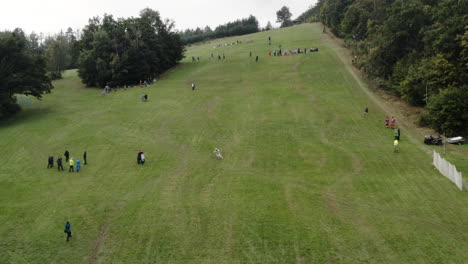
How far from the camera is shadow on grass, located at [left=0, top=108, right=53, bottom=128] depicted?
60.6 metres

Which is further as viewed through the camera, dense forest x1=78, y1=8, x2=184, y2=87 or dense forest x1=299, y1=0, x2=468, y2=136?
dense forest x1=78, y1=8, x2=184, y2=87

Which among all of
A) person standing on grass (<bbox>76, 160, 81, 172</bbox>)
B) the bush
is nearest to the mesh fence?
the bush

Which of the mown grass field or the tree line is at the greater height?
the tree line

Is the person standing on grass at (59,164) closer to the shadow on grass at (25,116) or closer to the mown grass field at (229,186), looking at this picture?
the mown grass field at (229,186)

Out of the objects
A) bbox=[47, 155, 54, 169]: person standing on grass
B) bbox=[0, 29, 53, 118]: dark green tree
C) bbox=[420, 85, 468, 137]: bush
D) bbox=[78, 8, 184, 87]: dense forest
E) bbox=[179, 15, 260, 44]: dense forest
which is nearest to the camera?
bbox=[47, 155, 54, 169]: person standing on grass

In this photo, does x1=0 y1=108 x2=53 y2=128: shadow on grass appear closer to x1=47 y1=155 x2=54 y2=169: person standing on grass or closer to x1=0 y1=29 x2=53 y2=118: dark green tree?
x1=0 y1=29 x2=53 y2=118: dark green tree

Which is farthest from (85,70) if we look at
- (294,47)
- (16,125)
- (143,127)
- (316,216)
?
(316,216)

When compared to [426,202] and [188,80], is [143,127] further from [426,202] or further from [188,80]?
[426,202]

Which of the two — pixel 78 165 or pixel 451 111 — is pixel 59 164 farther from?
pixel 451 111

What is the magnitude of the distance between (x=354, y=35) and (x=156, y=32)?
47165 millimetres

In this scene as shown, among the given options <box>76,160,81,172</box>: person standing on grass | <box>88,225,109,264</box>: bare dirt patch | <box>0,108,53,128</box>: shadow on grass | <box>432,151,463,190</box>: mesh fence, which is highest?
<box>0,108,53,128</box>: shadow on grass

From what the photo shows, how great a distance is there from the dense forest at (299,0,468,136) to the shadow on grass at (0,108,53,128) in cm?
5615

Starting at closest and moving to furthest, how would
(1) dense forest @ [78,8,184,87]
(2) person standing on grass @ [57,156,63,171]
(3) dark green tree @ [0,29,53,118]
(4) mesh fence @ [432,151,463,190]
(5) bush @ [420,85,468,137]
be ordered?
(4) mesh fence @ [432,151,463,190] < (2) person standing on grass @ [57,156,63,171] < (5) bush @ [420,85,468,137] < (3) dark green tree @ [0,29,53,118] < (1) dense forest @ [78,8,184,87]

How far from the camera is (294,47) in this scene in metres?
105
